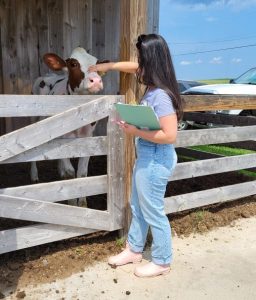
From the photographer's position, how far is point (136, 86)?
3.71m

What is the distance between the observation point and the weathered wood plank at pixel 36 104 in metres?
3.10

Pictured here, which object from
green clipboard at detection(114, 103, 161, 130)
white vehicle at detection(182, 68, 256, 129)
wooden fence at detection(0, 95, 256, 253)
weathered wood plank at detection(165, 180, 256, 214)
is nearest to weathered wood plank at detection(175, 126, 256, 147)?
wooden fence at detection(0, 95, 256, 253)

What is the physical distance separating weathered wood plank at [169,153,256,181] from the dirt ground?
1.66ft

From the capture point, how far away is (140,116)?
2928mm

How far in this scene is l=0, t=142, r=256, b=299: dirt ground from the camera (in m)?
3.39

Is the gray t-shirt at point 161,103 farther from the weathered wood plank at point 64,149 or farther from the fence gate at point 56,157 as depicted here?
the weathered wood plank at point 64,149

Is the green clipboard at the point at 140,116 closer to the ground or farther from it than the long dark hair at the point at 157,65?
closer to the ground

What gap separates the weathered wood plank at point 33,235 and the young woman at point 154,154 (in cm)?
45

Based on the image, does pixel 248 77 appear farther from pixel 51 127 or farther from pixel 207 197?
pixel 51 127

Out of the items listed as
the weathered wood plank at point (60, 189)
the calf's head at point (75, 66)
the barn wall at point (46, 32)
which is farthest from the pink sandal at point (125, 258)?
the barn wall at point (46, 32)

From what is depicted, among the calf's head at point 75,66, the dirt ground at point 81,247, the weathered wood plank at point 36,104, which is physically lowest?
the dirt ground at point 81,247

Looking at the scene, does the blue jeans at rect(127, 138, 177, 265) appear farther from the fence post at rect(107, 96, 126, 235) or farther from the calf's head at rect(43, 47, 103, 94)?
the calf's head at rect(43, 47, 103, 94)

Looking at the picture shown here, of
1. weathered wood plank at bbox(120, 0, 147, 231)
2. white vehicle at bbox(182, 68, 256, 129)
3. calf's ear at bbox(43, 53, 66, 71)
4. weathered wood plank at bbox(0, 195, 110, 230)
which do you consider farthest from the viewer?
white vehicle at bbox(182, 68, 256, 129)

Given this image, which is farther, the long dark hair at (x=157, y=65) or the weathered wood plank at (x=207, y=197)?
the weathered wood plank at (x=207, y=197)
